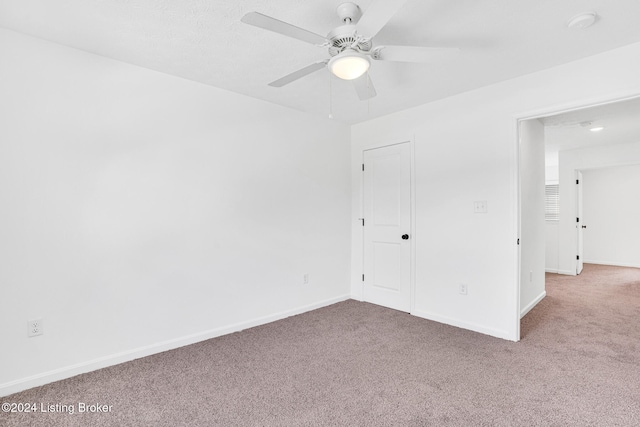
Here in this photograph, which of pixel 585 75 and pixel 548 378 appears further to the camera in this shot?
pixel 585 75

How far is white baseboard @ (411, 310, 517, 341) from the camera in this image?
116 inches

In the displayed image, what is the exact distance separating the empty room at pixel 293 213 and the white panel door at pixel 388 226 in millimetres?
24

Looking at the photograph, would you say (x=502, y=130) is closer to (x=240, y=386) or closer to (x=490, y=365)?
(x=490, y=365)

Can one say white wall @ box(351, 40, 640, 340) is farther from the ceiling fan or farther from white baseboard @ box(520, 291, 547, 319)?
the ceiling fan

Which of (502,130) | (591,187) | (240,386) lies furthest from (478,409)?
(591,187)

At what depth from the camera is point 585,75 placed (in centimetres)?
249

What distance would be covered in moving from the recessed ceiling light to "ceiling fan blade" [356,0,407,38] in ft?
4.34

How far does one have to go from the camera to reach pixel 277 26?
152 cm

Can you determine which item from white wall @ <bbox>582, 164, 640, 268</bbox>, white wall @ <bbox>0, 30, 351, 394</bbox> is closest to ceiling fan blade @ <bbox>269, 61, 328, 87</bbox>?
white wall @ <bbox>0, 30, 351, 394</bbox>

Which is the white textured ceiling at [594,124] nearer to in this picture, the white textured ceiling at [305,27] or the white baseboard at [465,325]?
the white textured ceiling at [305,27]

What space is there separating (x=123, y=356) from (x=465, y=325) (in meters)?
3.05

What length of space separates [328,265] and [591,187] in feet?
21.6

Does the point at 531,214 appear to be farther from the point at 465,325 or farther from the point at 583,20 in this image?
the point at 583,20

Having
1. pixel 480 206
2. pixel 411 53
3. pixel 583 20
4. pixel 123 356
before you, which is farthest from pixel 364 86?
pixel 123 356
